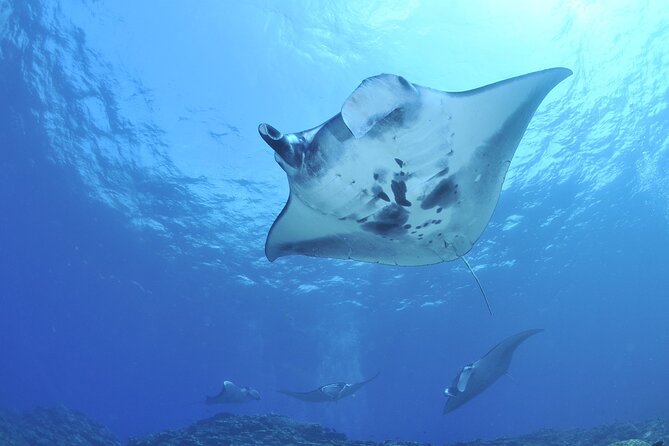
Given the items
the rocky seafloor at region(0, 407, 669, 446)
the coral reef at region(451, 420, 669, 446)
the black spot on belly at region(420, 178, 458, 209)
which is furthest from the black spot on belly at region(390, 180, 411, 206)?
the coral reef at region(451, 420, 669, 446)

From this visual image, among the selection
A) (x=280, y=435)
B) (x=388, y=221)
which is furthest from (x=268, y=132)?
(x=280, y=435)

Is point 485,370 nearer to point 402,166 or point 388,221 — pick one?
point 388,221

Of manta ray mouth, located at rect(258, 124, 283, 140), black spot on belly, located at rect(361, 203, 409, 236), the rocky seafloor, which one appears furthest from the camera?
the rocky seafloor

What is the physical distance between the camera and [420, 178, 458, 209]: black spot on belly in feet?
13.0

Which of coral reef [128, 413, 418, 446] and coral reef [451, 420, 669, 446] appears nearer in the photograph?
coral reef [128, 413, 418, 446]

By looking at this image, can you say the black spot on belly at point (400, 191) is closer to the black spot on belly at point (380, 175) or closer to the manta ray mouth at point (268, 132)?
the black spot on belly at point (380, 175)

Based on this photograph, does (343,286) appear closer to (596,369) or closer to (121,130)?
(121,130)

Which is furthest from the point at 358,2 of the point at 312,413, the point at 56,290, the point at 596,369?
the point at 596,369

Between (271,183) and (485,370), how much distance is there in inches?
436

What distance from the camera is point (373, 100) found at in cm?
298

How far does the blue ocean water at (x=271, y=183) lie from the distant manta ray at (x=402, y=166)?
29.9 feet

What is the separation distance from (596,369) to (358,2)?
283ft

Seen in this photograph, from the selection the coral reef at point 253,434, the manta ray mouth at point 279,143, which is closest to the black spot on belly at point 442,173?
the manta ray mouth at point 279,143

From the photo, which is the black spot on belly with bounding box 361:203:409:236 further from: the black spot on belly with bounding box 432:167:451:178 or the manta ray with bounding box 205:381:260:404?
the manta ray with bounding box 205:381:260:404
